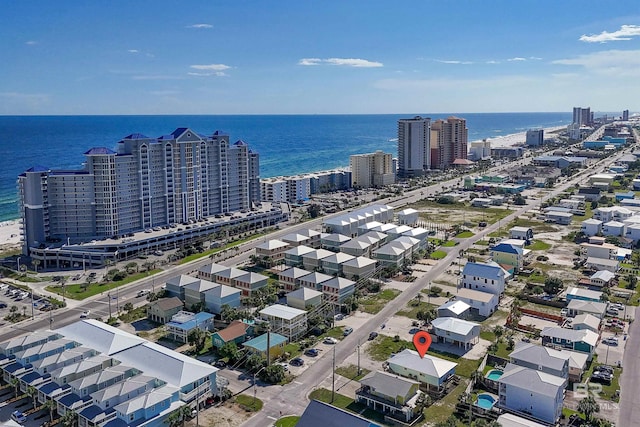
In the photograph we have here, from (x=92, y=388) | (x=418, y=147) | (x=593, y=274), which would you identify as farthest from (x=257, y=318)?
(x=418, y=147)

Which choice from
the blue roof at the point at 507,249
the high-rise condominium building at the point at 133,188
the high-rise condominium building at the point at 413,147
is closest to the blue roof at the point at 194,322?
the high-rise condominium building at the point at 133,188

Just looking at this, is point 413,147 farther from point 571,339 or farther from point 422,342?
point 422,342

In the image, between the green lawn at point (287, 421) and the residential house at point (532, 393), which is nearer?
the green lawn at point (287, 421)

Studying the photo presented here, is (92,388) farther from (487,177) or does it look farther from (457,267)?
(487,177)

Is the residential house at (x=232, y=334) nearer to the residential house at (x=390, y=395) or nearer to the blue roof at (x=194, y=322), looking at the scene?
the blue roof at (x=194, y=322)

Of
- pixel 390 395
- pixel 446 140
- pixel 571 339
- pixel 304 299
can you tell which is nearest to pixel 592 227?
pixel 571 339

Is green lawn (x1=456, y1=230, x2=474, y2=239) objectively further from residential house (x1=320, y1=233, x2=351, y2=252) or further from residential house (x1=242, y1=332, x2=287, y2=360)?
residential house (x1=242, y1=332, x2=287, y2=360)

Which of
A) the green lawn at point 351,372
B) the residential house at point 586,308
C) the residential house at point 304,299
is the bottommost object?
the green lawn at point 351,372

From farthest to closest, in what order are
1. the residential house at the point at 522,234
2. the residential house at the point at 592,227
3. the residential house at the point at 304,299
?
the residential house at the point at 592,227 < the residential house at the point at 522,234 < the residential house at the point at 304,299
